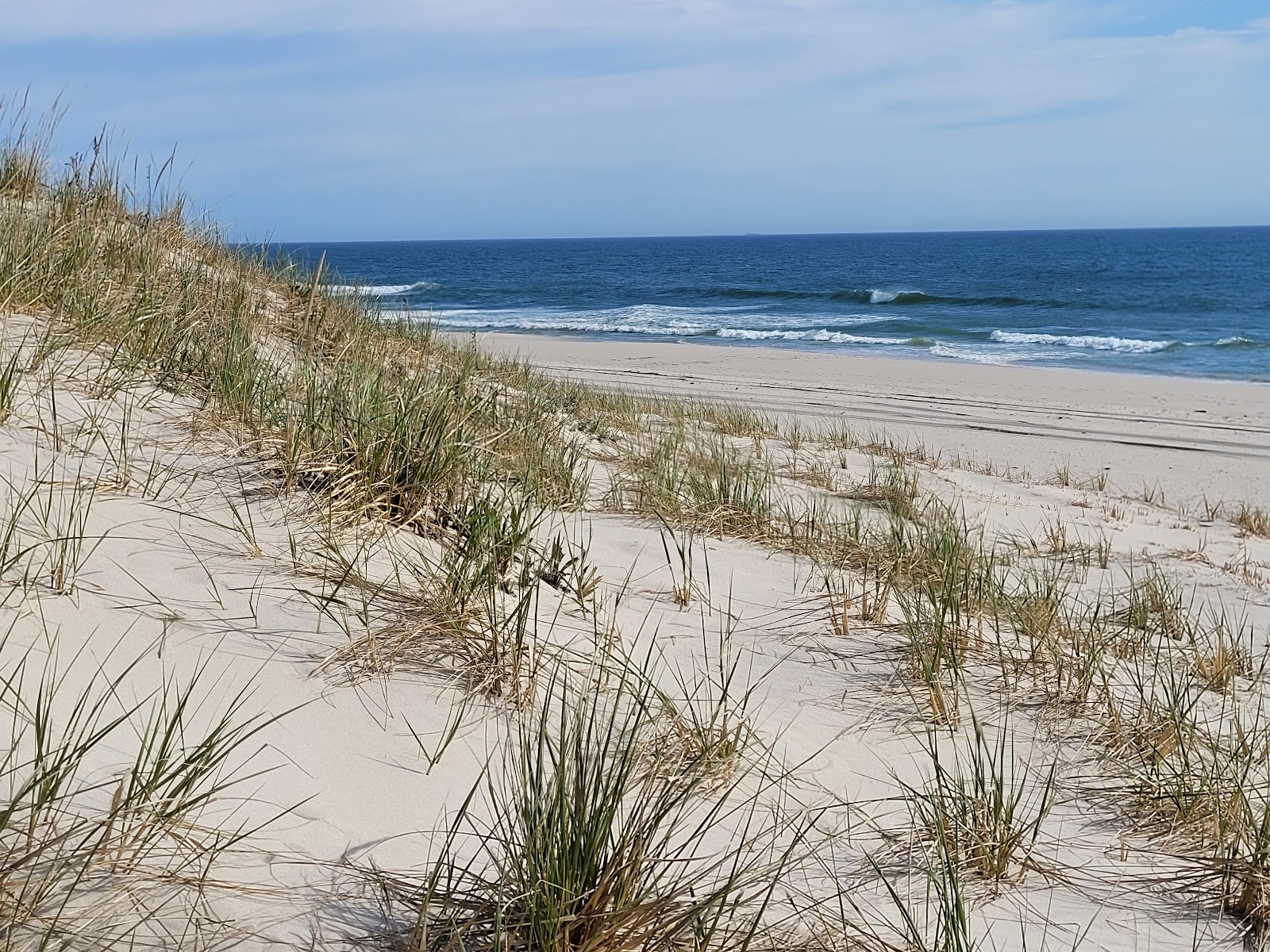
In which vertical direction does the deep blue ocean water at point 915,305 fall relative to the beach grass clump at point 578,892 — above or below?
above

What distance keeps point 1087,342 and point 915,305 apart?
40.7 ft

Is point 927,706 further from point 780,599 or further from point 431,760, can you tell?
point 431,760

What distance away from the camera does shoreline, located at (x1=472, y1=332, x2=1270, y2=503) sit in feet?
33.7

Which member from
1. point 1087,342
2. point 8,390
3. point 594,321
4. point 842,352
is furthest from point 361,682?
point 594,321

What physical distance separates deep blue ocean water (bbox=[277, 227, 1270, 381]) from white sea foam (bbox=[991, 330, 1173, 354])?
0.24 feet

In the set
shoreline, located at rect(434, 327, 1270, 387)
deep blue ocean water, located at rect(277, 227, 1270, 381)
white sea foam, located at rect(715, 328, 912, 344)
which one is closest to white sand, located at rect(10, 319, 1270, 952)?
deep blue ocean water, located at rect(277, 227, 1270, 381)

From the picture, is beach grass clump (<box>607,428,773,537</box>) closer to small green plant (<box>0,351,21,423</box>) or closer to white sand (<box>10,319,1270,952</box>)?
white sand (<box>10,319,1270,952</box>)

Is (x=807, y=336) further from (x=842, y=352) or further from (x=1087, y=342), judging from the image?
(x=1087, y=342)

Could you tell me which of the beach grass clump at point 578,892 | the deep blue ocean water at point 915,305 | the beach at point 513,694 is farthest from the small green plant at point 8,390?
the deep blue ocean water at point 915,305

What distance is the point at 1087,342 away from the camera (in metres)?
25.9

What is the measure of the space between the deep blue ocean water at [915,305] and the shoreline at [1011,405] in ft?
10.5

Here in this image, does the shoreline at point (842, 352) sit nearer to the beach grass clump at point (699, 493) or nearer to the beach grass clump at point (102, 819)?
the beach grass clump at point (699, 493)

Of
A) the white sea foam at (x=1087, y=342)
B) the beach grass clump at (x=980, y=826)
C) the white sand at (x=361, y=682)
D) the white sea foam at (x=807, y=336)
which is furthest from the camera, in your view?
the white sea foam at (x=807, y=336)

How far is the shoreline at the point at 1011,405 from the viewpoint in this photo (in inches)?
405
